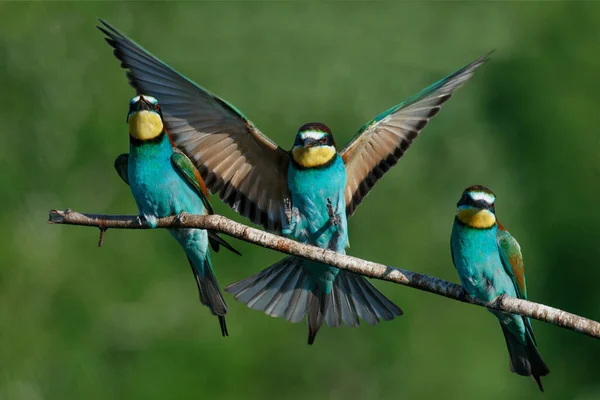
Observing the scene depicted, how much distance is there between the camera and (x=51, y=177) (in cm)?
989

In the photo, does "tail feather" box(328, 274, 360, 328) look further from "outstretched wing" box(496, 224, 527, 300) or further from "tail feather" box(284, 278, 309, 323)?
"outstretched wing" box(496, 224, 527, 300)

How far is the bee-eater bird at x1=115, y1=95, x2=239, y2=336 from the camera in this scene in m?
4.21

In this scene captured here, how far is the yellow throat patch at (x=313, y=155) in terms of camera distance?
4.38m

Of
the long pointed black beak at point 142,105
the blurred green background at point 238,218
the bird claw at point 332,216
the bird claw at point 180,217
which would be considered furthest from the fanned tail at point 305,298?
the blurred green background at point 238,218

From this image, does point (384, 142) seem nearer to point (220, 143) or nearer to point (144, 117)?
point (220, 143)

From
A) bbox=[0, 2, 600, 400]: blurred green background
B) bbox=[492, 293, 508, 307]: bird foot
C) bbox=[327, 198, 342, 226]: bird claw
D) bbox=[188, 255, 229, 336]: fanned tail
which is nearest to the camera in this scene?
bbox=[492, 293, 508, 307]: bird foot

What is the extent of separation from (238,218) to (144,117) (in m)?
4.60

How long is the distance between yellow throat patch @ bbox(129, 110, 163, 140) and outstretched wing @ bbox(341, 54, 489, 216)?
0.79 meters

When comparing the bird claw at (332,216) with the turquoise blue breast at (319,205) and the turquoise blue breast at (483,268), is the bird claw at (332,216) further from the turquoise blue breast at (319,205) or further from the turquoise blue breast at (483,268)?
the turquoise blue breast at (483,268)

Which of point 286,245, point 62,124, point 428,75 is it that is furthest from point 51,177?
point 286,245

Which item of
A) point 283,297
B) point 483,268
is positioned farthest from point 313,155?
point 483,268

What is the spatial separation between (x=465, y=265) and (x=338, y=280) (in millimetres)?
690

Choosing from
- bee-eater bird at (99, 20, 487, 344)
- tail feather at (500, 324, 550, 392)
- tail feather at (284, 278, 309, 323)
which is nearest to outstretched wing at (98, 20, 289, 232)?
bee-eater bird at (99, 20, 487, 344)

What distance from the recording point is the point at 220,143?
4590mm
